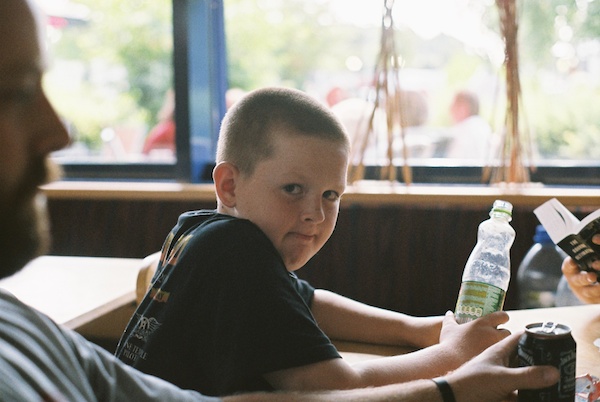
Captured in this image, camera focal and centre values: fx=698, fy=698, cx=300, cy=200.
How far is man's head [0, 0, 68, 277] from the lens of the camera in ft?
2.89

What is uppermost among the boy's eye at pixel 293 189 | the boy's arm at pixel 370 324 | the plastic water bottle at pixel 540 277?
the boy's eye at pixel 293 189

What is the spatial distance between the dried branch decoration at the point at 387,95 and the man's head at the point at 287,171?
4.24 feet

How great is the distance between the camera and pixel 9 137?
2.94ft

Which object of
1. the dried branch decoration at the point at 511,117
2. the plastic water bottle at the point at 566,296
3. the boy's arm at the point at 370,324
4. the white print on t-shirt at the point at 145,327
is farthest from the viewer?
the dried branch decoration at the point at 511,117

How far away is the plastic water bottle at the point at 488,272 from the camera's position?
1093mm

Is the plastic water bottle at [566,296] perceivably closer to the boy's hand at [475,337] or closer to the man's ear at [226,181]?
the boy's hand at [475,337]

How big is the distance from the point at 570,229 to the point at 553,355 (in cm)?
57

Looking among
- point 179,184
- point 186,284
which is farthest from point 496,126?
point 186,284

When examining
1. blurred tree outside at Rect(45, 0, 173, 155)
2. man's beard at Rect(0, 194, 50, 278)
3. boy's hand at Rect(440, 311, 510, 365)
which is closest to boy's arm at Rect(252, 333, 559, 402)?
boy's hand at Rect(440, 311, 510, 365)

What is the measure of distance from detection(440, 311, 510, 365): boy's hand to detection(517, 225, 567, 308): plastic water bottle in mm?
1370

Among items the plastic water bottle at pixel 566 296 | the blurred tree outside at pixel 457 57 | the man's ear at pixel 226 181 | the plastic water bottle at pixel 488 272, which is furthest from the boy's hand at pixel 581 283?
the blurred tree outside at pixel 457 57

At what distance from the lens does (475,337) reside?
111 cm

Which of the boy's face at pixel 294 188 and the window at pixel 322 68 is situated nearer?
the boy's face at pixel 294 188

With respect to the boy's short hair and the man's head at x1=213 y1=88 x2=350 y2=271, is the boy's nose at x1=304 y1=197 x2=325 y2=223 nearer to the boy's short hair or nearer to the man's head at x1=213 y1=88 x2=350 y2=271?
the man's head at x1=213 y1=88 x2=350 y2=271
